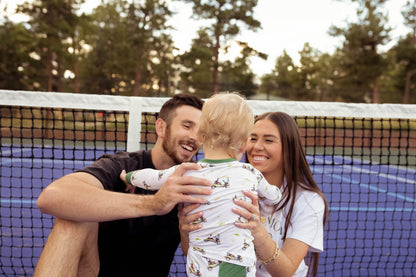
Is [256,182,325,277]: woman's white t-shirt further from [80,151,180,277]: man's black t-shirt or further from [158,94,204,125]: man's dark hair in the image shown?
[158,94,204,125]: man's dark hair

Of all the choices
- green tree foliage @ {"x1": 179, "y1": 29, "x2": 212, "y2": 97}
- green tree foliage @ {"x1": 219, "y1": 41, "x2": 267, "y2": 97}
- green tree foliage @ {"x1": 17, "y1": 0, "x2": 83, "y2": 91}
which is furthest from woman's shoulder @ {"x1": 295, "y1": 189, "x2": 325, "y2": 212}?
green tree foliage @ {"x1": 219, "y1": 41, "x2": 267, "y2": 97}

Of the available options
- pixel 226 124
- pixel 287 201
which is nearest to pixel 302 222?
pixel 287 201

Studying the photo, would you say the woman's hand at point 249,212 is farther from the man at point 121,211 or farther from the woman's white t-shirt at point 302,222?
the woman's white t-shirt at point 302,222

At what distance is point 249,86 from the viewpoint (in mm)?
21953

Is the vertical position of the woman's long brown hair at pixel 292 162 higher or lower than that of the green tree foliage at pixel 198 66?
lower

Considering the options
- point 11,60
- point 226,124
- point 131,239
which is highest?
point 11,60

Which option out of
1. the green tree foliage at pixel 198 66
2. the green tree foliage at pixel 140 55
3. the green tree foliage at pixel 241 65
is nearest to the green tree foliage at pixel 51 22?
the green tree foliage at pixel 140 55

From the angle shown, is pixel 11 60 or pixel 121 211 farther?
pixel 11 60

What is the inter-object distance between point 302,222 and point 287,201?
124mm

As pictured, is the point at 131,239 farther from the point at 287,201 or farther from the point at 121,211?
the point at 287,201

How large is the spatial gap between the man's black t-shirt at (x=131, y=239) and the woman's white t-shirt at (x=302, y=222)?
0.53 meters

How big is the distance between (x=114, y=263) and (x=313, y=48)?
42.1 meters

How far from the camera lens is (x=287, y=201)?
1.85m

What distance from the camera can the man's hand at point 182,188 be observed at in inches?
56.4
